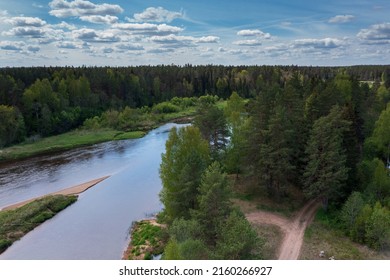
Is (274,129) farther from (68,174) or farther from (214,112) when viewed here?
(68,174)

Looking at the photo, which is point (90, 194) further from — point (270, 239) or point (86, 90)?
point (86, 90)

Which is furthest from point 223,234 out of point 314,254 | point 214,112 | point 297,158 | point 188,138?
point 214,112

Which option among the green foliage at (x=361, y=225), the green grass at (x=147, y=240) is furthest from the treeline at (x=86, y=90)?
the green grass at (x=147, y=240)

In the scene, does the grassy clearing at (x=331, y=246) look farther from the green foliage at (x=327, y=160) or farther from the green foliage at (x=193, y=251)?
the green foliage at (x=193, y=251)

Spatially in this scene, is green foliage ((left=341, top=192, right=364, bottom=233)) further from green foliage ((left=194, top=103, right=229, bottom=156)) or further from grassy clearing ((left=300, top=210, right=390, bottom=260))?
green foliage ((left=194, top=103, right=229, bottom=156))

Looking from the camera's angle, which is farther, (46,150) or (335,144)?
(46,150)

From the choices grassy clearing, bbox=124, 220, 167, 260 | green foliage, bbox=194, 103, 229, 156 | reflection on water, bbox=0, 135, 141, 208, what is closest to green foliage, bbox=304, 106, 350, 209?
green foliage, bbox=194, 103, 229, 156
